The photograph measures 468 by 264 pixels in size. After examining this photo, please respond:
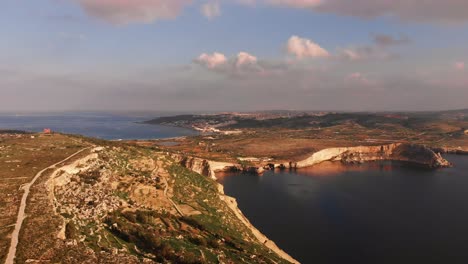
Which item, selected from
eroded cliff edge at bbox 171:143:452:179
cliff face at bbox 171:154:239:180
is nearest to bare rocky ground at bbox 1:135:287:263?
cliff face at bbox 171:154:239:180

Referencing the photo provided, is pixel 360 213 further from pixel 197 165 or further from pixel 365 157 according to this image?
pixel 365 157

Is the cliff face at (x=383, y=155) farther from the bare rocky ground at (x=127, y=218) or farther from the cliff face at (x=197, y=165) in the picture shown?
the bare rocky ground at (x=127, y=218)

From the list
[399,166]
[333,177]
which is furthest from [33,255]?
[399,166]

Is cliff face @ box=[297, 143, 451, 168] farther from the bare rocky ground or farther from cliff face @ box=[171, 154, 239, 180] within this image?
the bare rocky ground

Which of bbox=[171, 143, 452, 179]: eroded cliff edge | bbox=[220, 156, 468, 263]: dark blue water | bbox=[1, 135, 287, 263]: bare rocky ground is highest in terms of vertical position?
bbox=[1, 135, 287, 263]: bare rocky ground

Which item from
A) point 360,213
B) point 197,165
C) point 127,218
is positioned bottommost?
point 360,213

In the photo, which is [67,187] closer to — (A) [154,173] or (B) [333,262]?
(A) [154,173]

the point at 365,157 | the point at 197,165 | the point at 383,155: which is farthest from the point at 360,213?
the point at 383,155
